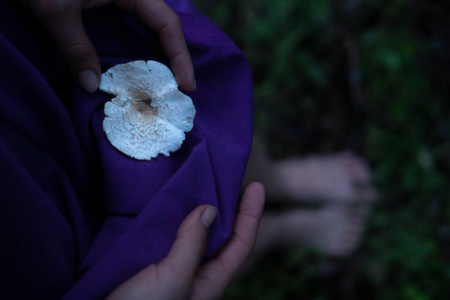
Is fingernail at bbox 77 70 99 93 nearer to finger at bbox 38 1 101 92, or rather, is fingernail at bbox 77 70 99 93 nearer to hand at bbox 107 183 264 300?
finger at bbox 38 1 101 92

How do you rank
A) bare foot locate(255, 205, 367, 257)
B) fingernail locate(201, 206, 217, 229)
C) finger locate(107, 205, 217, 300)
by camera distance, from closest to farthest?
finger locate(107, 205, 217, 300) < fingernail locate(201, 206, 217, 229) < bare foot locate(255, 205, 367, 257)

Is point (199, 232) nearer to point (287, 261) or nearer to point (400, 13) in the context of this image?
point (287, 261)

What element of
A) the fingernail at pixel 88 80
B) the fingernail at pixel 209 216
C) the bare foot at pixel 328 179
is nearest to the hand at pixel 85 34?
the fingernail at pixel 88 80

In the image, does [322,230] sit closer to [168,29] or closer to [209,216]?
[209,216]

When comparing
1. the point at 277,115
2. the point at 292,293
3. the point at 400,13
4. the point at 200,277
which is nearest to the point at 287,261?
the point at 292,293

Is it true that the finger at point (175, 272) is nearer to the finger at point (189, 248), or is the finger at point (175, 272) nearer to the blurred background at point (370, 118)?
the finger at point (189, 248)

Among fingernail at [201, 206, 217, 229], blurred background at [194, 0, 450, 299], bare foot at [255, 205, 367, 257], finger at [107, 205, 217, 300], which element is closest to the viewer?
finger at [107, 205, 217, 300]

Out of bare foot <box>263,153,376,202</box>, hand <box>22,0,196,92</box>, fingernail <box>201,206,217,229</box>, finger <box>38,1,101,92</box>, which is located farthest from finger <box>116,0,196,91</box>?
bare foot <box>263,153,376,202</box>

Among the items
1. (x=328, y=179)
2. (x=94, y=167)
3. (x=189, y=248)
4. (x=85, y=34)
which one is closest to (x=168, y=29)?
(x=85, y=34)
